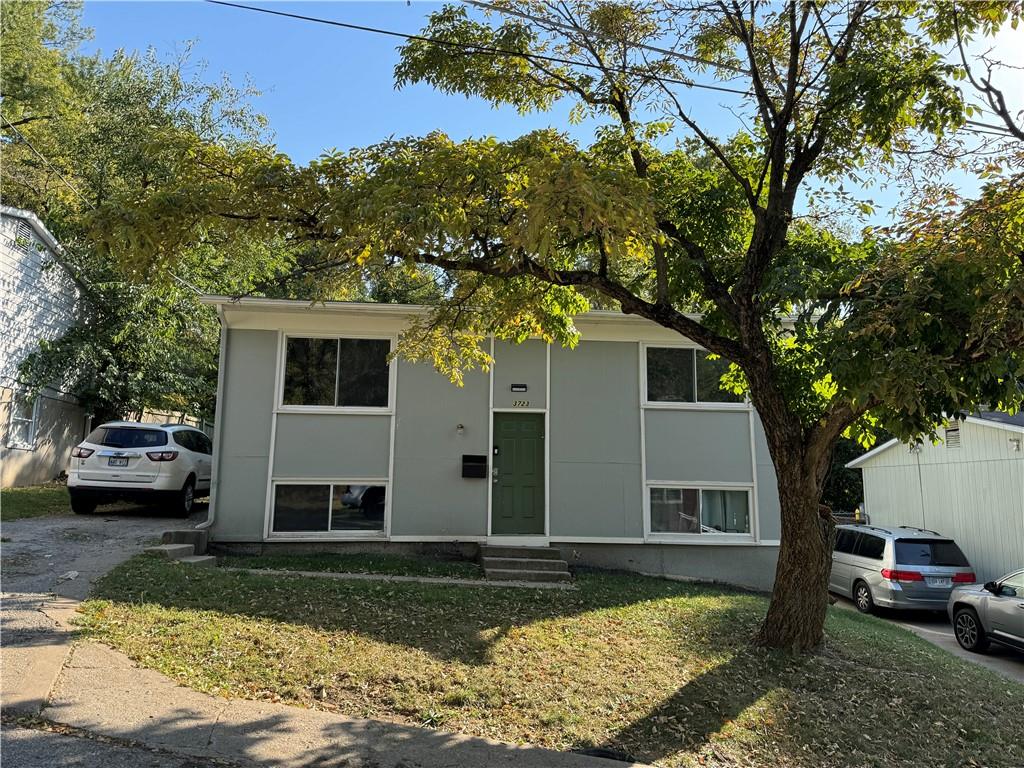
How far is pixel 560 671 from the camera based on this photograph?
5793mm

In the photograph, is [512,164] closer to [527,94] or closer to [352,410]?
[527,94]

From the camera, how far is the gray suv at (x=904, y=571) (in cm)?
1250

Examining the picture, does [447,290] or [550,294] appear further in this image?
[447,290]

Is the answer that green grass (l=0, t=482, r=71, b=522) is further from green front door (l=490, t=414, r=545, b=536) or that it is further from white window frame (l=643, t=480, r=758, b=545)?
white window frame (l=643, t=480, r=758, b=545)

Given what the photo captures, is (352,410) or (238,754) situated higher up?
(352,410)

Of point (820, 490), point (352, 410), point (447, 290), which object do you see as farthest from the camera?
point (447, 290)

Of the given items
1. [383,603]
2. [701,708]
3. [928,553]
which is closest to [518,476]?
[383,603]

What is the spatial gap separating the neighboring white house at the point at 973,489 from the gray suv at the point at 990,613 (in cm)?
377

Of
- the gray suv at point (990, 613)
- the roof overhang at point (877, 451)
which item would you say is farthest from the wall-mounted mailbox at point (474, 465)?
the roof overhang at point (877, 451)

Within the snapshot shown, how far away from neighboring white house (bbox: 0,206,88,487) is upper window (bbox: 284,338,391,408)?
25.8ft

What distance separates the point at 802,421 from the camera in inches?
275

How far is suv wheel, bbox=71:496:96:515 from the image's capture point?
11364mm

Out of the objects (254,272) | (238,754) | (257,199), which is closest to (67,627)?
(238,754)

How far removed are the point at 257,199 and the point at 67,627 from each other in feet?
13.3
